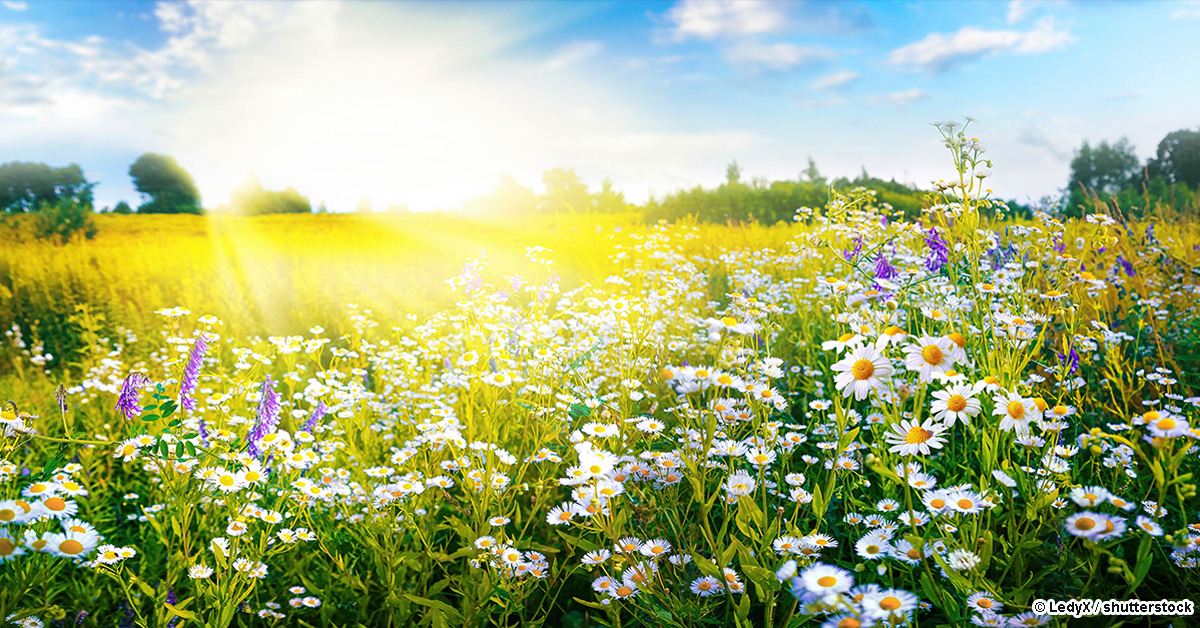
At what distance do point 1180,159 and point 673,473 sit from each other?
136 feet

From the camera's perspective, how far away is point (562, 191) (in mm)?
33281

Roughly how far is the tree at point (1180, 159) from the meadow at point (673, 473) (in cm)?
3629

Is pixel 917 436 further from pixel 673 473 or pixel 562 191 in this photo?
pixel 562 191

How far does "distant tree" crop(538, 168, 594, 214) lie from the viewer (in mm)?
32344

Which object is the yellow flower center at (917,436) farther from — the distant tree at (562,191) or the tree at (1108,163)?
the tree at (1108,163)

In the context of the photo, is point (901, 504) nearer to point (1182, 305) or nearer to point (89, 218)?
point (1182, 305)

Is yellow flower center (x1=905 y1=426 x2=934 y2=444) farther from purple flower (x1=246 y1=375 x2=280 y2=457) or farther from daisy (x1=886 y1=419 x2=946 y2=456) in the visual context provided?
purple flower (x1=246 y1=375 x2=280 y2=457)

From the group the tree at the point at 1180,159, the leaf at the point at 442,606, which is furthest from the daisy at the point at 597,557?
the tree at the point at 1180,159

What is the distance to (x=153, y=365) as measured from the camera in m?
5.19

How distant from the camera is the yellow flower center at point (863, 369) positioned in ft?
4.75

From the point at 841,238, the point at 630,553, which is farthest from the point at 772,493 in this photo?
the point at 841,238

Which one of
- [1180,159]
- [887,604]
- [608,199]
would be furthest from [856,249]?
[1180,159]

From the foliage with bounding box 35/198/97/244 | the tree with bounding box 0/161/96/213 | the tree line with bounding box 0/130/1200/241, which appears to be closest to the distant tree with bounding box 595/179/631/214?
the tree line with bounding box 0/130/1200/241

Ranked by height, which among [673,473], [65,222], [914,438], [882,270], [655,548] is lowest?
[655,548]
